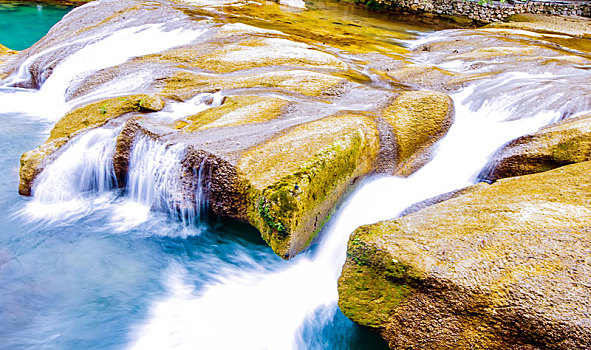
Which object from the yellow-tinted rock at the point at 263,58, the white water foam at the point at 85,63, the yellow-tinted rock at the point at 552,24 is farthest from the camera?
the yellow-tinted rock at the point at 552,24

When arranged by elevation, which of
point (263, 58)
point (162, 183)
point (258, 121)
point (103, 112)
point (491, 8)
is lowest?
point (162, 183)

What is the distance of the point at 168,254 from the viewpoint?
20.9 feet

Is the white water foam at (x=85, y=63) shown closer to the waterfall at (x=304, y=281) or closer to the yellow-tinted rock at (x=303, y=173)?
the yellow-tinted rock at (x=303, y=173)

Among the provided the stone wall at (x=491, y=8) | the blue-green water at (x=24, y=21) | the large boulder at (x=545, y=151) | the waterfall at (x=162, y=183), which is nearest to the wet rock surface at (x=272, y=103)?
the waterfall at (x=162, y=183)

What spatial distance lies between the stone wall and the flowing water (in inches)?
701

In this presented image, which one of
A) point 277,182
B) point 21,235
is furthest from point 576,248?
point 21,235

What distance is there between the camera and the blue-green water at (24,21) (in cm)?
2047

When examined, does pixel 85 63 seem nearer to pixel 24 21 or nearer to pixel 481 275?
pixel 481 275

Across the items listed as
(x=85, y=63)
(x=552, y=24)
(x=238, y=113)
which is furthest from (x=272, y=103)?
(x=552, y=24)

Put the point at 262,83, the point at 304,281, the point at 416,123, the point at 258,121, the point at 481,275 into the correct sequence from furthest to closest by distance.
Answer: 1. the point at 262,83
2. the point at 416,123
3. the point at 258,121
4. the point at 304,281
5. the point at 481,275

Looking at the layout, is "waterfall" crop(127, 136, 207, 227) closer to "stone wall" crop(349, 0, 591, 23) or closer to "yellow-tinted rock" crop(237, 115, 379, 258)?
"yellow-tinted rock" crop(237, 115, 379, 258)

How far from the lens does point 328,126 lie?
6383 millimetres

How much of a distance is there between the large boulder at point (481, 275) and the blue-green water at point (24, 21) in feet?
72.7

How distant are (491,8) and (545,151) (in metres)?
22.0
